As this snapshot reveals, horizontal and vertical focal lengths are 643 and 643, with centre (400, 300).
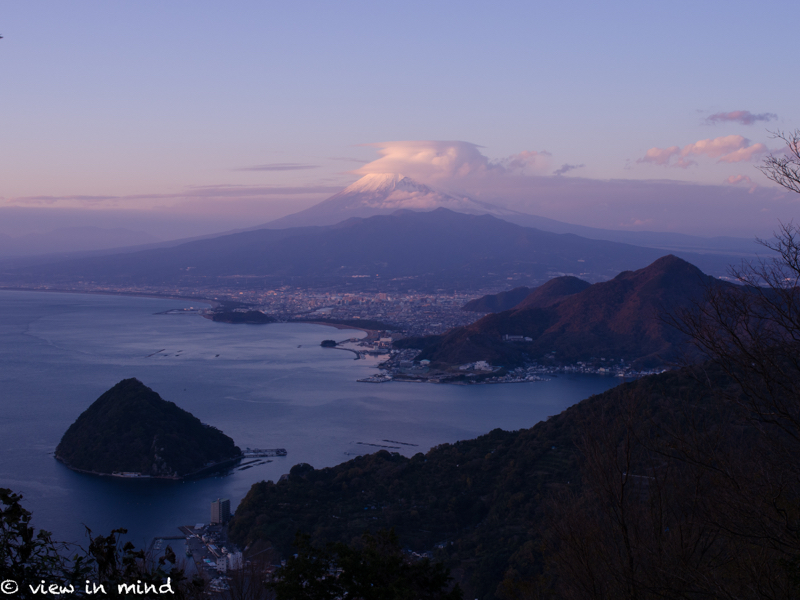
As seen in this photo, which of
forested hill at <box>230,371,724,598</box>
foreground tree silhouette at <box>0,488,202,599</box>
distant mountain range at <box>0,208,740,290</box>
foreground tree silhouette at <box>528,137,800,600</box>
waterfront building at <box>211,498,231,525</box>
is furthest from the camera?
distant mountain range at <box>0,208,740,290</box>

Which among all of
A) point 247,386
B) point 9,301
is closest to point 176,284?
point 9,301

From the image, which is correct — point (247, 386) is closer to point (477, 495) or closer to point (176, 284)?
point (477, 495)

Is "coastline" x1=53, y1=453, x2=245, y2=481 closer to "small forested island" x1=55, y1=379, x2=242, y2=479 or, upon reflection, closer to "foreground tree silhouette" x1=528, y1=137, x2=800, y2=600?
"small forested island" x1=55, y1=379, x2=242, y2=479

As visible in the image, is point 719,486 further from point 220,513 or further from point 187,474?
point 187,474

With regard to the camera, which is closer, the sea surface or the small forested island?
the sea surface

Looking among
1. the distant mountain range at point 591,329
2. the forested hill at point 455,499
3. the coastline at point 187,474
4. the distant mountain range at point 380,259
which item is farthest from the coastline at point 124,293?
the forested hill at point 455,499

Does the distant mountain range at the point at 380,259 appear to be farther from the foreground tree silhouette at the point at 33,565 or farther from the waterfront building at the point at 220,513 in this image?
the foreground tree silhouette at the point at 33,565

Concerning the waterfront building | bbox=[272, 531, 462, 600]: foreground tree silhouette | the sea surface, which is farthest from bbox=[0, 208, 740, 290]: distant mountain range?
bbox=[272, 531, 462, 600]: foreground tree silhouette

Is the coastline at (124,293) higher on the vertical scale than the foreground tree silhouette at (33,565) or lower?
lower
